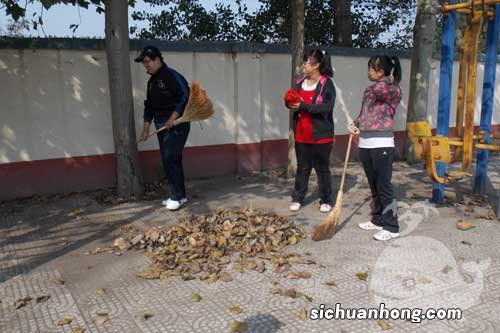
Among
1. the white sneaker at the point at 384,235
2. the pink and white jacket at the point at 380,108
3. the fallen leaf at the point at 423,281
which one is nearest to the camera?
the fallen leaf at the point at 423,281

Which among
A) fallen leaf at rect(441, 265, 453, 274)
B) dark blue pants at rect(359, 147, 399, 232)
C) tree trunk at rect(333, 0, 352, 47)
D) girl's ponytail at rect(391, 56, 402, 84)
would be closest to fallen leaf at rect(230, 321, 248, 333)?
fallen leaf at rect(441, 265, 453, 274)

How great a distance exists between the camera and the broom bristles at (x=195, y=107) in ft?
17.7

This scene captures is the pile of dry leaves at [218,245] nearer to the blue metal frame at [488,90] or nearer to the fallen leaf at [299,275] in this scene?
the fallen leaf at [299,275]

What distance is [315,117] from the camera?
501 cm

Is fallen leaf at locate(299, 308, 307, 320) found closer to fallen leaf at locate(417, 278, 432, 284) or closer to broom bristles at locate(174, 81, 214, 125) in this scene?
fallen leaf at locate(417, 278, 432, 284)

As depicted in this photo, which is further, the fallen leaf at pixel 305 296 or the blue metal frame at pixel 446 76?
the blue metal frame at pixel 446 76

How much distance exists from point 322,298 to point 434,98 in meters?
7.40

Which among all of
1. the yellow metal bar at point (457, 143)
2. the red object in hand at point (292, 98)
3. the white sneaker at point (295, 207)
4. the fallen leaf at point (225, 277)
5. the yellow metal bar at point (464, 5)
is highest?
the yellow metal bar at point (464, 5)

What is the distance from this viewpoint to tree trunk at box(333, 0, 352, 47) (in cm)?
1026

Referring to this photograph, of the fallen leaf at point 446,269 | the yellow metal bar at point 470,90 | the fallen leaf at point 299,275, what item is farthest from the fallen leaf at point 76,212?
the yellow metal bar at point 470,90

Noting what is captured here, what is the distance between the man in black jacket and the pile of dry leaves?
74 cm

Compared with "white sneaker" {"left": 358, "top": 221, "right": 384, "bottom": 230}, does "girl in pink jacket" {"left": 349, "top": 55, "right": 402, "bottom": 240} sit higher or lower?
higher

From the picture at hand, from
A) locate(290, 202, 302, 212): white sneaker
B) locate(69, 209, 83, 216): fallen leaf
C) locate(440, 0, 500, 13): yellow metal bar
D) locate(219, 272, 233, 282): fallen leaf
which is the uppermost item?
locate(440, 0, 500, 13): yellow metal bar

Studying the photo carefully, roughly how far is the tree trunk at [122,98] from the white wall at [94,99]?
0.62 m
